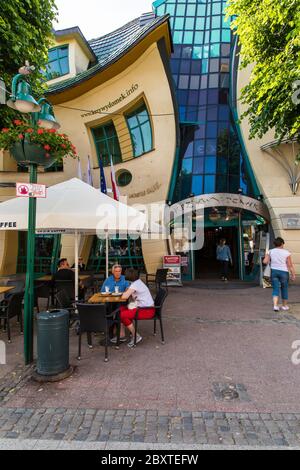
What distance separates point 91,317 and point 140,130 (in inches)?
478

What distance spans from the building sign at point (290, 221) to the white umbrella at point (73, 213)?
8.28 metres

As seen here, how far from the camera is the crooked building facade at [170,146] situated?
13188 millimetres

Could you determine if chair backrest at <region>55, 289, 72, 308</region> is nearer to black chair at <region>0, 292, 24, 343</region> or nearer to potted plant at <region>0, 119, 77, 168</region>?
black chair at <region>0, 292, 24, 343</region>

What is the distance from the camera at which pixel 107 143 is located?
53.0ft

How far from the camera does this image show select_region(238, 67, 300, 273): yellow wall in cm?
1283

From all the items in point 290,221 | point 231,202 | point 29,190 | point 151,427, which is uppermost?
point 231,202

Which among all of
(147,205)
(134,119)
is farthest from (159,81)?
(147,205)

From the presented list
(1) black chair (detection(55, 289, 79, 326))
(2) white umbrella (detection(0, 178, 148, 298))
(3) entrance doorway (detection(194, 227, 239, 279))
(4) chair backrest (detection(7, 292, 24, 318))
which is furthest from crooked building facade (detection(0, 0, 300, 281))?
(4) chair backrest (detection(7, 292, 24, 318))

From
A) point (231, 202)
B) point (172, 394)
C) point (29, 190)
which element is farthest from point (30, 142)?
point (231, 202)

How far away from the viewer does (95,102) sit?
50.4 ft

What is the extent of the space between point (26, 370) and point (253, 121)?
9.18 metres

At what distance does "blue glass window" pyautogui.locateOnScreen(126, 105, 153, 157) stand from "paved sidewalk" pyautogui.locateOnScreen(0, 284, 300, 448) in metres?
10.8

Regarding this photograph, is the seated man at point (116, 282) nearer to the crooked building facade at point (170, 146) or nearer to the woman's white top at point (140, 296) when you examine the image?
the woman's white top at point (140, 296)

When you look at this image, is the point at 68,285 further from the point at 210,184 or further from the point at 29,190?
the point at 210,184
